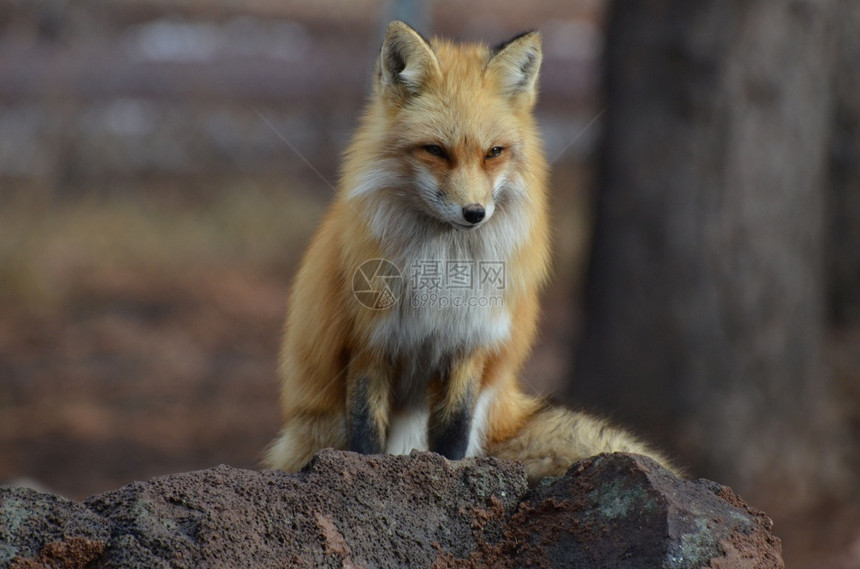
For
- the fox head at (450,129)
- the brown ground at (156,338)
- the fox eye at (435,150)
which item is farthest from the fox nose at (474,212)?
the brown ground at (156,338)

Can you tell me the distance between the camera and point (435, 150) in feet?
12.6

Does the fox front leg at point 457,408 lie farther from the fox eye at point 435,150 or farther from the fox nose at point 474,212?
the fox eye at point 435,150

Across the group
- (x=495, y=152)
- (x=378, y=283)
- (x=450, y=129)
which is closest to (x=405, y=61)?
(x=450, y=129)

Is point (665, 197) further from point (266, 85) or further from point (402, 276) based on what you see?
point (266, 85)

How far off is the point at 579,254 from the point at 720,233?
6251mm

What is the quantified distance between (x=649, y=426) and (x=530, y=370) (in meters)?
3.15

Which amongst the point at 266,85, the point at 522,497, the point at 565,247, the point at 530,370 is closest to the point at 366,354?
the point at 522,497

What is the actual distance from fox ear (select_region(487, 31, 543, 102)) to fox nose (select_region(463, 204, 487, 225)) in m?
0.69

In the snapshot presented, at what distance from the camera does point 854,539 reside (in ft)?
22.6

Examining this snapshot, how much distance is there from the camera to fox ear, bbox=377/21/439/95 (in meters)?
3.95

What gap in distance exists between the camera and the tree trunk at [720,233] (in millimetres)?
7375

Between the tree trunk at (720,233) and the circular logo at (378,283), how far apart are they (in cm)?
371

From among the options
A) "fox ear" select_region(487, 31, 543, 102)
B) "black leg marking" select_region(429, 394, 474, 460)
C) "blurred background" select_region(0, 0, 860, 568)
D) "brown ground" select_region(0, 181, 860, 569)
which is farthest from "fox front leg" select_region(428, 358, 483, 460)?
"brown ground" select_region(0, 181, 860, 569)

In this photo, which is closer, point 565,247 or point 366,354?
point 366,354
